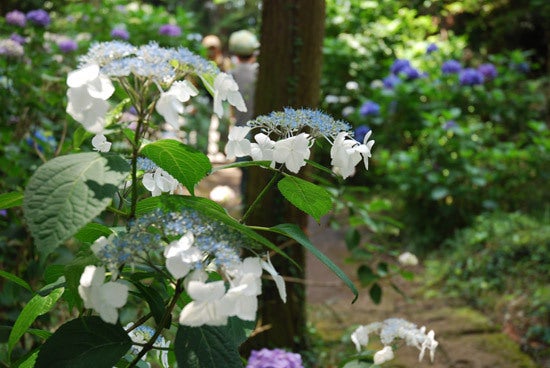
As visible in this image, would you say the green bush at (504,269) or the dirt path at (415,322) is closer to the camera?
the dirt path at (415,322)

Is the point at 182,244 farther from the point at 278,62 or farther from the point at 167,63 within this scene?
the point at 278,62

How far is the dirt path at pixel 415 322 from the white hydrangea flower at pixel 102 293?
195 cm

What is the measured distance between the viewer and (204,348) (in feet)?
2.46

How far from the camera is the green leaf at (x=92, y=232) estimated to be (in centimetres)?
84

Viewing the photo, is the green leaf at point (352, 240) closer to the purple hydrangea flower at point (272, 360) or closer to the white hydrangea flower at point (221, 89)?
the purple hydrangea flower at point (272, 360)

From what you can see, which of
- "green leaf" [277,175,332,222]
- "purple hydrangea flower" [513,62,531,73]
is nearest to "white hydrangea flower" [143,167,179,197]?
"green leaf" [277,175,332,222]

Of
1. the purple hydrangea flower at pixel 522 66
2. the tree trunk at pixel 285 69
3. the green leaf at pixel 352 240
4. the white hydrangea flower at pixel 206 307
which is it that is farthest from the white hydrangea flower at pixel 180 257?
the purple hydrangea flower at pixel 522 66

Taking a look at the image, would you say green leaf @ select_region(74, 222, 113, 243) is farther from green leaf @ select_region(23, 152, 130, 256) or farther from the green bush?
the green bush

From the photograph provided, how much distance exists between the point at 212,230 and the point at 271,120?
0.20m

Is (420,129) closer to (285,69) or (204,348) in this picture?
(285,69)

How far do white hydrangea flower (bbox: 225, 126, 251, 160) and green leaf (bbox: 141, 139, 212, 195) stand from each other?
89mm

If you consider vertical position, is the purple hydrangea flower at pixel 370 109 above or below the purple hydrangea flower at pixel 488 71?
below

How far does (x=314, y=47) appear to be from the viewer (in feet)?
8.76

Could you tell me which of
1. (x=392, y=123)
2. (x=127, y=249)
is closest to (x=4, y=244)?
(x=127, y=249)
